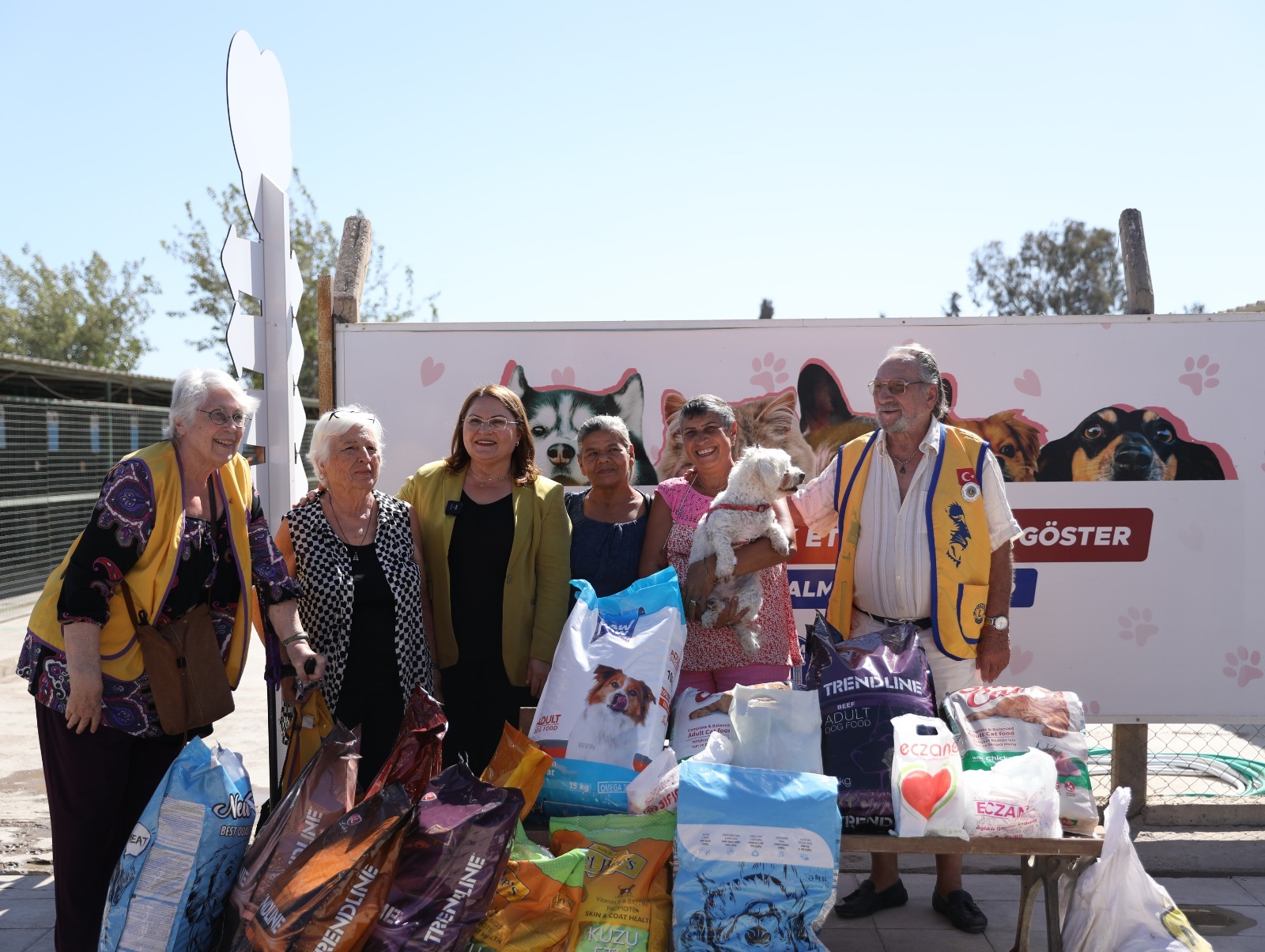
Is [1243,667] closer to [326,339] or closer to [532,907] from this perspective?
[532,907]

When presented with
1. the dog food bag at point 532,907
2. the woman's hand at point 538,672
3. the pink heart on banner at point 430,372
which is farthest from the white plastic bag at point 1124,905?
the pink heart on banner at point 430,372

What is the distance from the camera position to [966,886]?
359 centimetres

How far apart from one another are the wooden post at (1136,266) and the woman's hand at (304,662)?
3565 mm

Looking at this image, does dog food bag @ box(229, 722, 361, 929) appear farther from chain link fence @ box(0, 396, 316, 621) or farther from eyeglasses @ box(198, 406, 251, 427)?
chain link fence @ box(0, 396, 316, 621)

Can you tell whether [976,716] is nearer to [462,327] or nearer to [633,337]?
[633,337]

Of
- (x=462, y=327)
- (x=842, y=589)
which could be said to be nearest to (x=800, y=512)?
(x=842, y=589)

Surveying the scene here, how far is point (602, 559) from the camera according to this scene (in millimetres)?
3115

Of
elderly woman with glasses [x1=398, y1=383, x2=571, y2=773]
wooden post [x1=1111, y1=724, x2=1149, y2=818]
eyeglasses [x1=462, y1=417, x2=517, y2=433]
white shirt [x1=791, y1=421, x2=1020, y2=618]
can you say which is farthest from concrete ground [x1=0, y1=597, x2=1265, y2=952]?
eyeglasses [x1=462, y1=417, x2=517, y2=433]

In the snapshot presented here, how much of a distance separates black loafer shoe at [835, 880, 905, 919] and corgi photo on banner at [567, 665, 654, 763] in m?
1.23

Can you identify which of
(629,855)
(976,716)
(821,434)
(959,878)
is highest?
(821,434)

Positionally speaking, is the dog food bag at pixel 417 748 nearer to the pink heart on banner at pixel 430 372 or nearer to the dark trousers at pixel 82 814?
the dark trousers at pixel 82 814

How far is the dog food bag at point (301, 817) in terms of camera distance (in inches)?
93.0

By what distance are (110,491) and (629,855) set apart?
167 cm

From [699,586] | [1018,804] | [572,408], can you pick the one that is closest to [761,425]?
[572,408]
